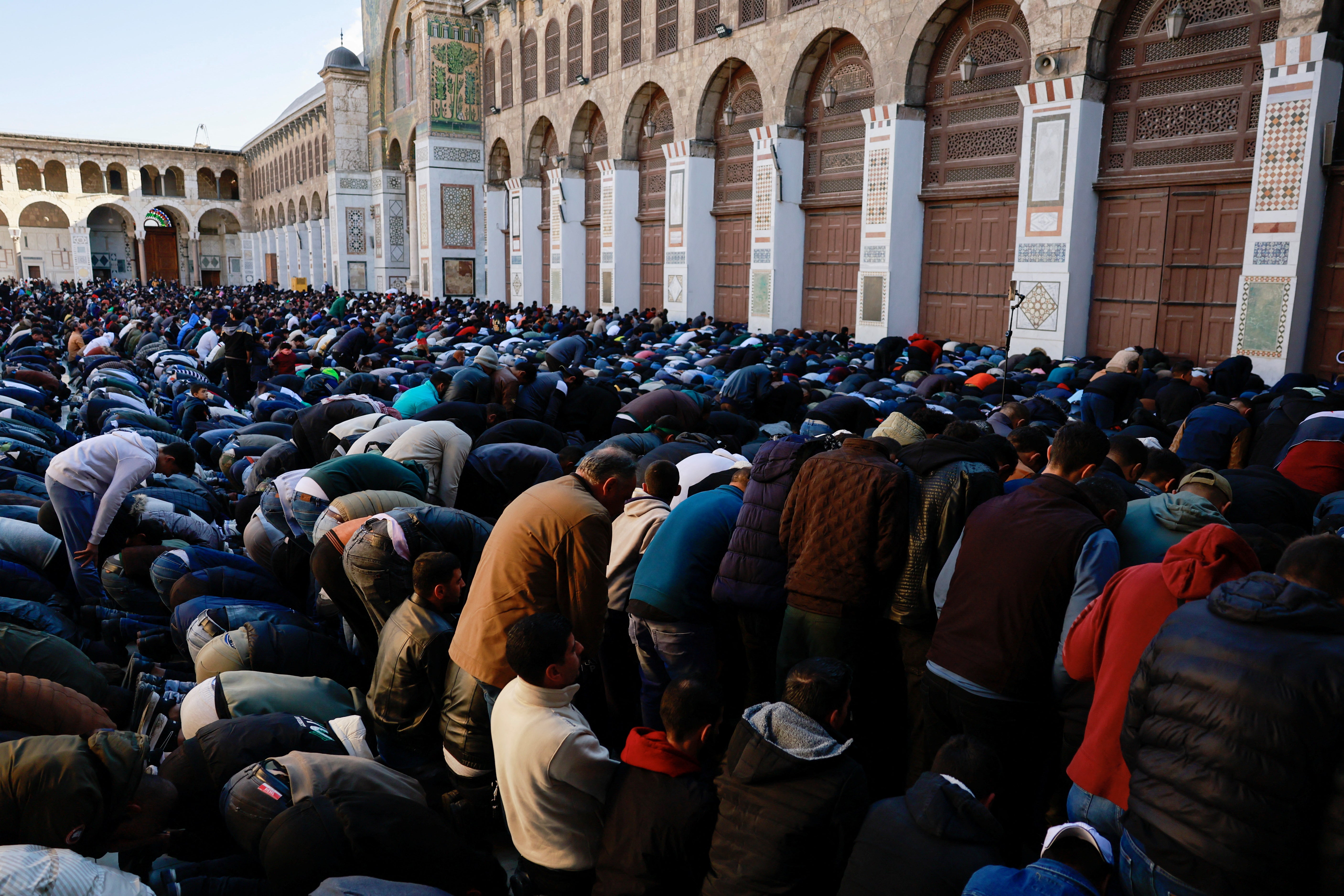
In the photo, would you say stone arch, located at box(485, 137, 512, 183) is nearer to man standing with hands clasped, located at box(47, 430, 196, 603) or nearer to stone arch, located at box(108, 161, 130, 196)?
man standing with hands clasped, located at box(47, 430, 196, 603)

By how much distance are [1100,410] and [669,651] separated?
533cm

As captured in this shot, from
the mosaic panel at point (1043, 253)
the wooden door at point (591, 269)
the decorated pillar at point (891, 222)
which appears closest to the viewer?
the mosaic panel at point (1043, 253)

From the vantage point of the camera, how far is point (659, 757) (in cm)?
217

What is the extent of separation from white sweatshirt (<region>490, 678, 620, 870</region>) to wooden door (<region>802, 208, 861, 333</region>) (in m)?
12.0

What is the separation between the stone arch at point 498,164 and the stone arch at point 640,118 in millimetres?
6309

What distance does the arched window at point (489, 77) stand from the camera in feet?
77.0

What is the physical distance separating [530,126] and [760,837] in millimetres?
21853

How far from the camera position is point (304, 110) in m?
33.4

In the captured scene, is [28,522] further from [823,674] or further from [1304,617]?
[1304,617]

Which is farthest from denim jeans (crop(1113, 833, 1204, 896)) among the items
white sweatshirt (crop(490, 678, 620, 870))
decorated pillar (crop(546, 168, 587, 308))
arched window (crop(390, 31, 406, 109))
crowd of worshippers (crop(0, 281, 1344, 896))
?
arched window (crop(390, 31, 406, 109))

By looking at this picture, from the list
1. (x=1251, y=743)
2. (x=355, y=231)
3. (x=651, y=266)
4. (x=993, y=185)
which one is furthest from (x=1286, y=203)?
(x=355, y=231)

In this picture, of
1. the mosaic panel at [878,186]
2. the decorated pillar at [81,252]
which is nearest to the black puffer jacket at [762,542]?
the mosaic panel at [878,186]

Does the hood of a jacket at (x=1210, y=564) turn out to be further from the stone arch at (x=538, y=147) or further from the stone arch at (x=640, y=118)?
the stone arch at (x=538, y=147)

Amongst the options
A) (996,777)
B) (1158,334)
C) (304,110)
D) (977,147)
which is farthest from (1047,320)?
(304,110)
